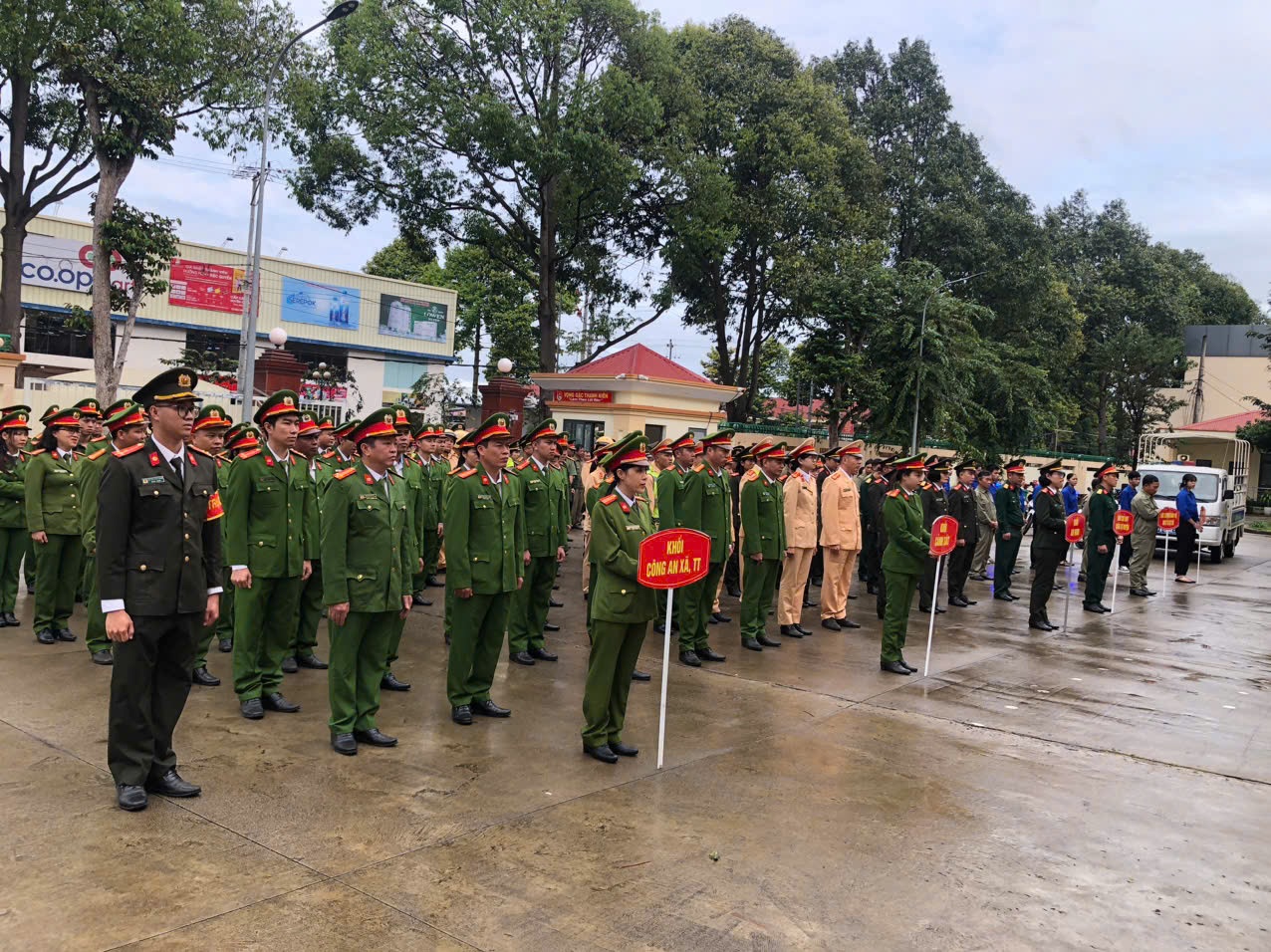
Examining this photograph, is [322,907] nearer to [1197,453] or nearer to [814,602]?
[814,602]

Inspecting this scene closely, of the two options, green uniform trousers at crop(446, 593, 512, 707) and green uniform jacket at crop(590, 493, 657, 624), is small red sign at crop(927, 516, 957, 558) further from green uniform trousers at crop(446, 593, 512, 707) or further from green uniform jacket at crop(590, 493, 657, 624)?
green uniform trousers at crop(446, 593, 512, 707)

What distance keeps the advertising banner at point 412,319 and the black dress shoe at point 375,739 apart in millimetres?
42643

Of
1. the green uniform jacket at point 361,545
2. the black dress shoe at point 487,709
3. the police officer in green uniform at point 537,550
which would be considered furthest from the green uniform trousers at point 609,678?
the police officer in green uniform at point 537,550

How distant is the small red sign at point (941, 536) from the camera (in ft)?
29.6

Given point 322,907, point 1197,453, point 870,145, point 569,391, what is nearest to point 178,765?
point 322,907

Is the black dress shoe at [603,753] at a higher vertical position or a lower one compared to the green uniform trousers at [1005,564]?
lower

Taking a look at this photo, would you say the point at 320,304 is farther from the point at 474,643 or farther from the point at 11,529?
the point at 474,643

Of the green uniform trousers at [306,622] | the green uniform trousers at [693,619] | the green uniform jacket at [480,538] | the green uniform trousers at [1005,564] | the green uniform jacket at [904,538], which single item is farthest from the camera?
Result: the green uniform trousers at [1005,564]

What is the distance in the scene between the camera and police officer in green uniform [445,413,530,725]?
6605 mm

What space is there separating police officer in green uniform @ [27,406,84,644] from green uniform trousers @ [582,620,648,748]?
17.3 feet

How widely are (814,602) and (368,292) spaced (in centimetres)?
3707

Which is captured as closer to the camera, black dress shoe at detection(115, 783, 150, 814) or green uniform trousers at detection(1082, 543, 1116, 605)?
black dress shoe at detection(115, 783, 150, 814)

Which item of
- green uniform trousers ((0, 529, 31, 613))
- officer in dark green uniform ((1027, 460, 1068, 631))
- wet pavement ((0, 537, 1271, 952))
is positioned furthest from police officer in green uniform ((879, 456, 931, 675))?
green uniform trousers ((0, 529, 31, 613))

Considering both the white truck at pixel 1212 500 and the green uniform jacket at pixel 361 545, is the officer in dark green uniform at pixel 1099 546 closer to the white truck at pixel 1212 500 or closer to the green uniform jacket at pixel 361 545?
the white truck at pixel 1212 500
